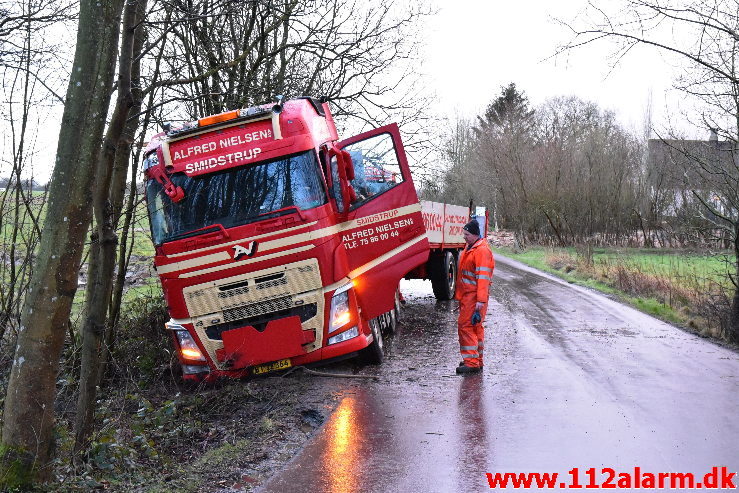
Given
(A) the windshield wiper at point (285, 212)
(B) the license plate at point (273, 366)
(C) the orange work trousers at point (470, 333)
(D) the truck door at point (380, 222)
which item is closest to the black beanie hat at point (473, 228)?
(C) the orange work trousers at point (470, 333)

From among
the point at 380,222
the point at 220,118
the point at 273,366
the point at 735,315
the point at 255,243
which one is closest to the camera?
the point at 255,243

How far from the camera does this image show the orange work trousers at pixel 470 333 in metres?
8.43

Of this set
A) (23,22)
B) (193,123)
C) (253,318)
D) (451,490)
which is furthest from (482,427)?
(23,22)

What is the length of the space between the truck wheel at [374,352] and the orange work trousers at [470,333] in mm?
1244

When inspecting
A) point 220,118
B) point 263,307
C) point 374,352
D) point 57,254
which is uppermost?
point 220,118

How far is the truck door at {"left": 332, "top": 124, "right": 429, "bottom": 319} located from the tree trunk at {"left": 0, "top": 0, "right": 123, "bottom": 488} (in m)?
4.35

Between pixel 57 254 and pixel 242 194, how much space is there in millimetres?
3982

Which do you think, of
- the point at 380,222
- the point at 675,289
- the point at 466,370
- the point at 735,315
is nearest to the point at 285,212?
the point at 380,222

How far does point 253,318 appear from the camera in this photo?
8.12 meters

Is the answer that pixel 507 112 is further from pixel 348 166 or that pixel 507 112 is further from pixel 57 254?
pixel 57 254

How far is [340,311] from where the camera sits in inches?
324

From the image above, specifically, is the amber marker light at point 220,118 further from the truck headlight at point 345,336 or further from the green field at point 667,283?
the green field at point 667,283

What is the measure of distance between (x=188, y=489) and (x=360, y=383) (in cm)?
374

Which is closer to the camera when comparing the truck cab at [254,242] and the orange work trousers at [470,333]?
the truck cab at [254,242]
